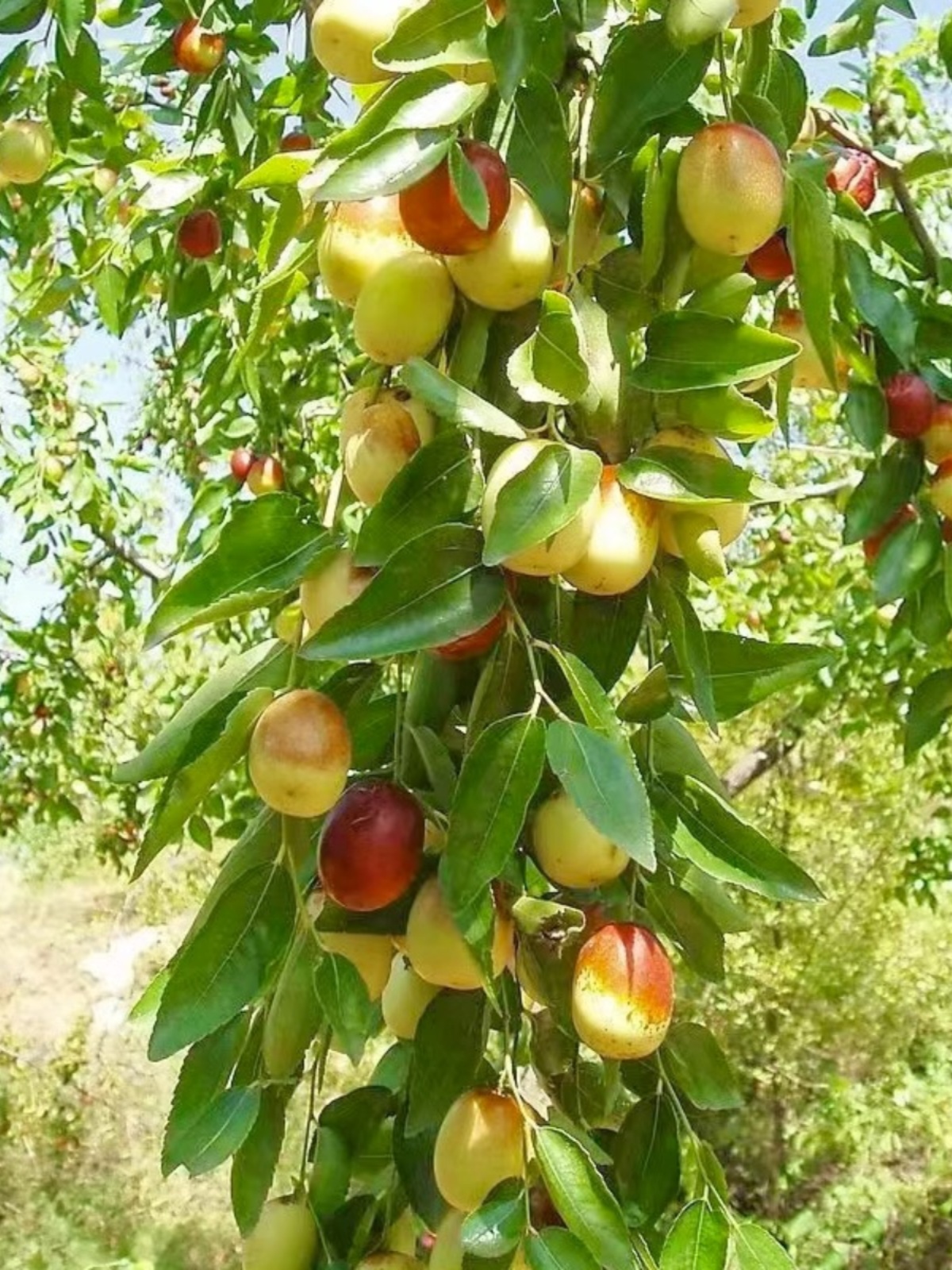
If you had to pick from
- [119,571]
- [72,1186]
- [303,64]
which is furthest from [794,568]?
[72,1186]

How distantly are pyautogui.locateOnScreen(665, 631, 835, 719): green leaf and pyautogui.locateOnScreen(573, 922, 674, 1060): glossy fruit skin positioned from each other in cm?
12

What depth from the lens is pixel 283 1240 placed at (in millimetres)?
604

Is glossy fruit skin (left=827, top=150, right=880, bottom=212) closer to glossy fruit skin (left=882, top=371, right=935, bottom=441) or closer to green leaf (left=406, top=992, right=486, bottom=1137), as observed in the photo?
glossy fruit skin (left=882, top=371, right=935, bottom=441)

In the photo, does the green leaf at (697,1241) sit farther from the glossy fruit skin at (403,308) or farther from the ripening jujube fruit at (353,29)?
the ripening jujube fruit at (353,29)

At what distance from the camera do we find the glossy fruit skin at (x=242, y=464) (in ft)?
7.02

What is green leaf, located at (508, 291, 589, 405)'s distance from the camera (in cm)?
51

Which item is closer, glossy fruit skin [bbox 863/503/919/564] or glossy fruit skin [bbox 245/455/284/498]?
glossy fruit skin [bbox 863/503/919/564]

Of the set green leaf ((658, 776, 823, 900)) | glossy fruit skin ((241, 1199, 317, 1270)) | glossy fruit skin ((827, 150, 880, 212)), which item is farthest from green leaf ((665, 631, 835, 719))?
glossy fruit skin ((827, 150, 880, 212))

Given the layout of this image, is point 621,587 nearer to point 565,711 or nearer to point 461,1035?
point 565,711

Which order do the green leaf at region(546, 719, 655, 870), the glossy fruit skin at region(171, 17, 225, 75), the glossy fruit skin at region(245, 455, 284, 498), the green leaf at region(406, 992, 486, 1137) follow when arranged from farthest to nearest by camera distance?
the glossy fruit skin at region(245, 455, 284, 498), the glossy fruit skin at region(171, 17, 225, 75), the green leaf at region(406, 992, 486, 1137), the green leaf at region(546, 719, 655, 870)

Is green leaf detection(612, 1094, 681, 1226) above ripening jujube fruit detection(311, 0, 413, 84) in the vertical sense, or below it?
below

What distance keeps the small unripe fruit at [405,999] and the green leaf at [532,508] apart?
0.22 meters

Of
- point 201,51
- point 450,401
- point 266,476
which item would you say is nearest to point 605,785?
point 450,401

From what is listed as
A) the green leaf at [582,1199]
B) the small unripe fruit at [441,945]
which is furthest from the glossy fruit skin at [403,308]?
the green leaf at [582,1199]
